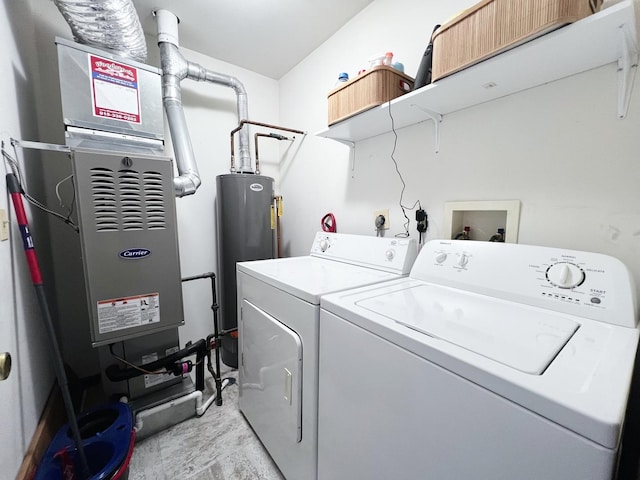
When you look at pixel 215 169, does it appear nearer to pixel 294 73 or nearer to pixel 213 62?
pixel 213 62

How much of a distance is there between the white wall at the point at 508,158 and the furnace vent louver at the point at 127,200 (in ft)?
3.86

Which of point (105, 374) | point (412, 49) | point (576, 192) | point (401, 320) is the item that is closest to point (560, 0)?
point (576, 192)

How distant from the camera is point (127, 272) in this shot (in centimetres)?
127

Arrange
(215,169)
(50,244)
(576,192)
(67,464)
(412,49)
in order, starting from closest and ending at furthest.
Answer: (576,192) < (67,464) < (412,49) < (50,244) < (215,169)

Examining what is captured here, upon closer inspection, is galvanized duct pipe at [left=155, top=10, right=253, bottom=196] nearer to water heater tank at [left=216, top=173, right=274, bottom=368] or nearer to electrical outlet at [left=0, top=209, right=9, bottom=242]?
water heater tank at [left=216, top=173, right=274, bottom=368]

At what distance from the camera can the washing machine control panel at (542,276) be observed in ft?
2.31

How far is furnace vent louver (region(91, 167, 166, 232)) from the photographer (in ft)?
3.89

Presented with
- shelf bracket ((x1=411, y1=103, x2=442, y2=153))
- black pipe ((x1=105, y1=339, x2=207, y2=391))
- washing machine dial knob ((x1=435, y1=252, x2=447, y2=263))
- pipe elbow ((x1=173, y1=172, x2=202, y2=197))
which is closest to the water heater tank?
pipe elbow ((x1=173, y1=172, x2=202, y2=197))

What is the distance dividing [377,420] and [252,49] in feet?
8.60

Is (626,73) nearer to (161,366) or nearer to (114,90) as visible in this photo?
(114,90)

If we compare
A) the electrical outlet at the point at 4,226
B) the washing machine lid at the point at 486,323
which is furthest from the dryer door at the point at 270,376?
the electrical outlet at the point at 4,226

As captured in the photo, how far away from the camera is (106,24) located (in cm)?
129

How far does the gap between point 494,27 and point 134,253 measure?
5.68ft

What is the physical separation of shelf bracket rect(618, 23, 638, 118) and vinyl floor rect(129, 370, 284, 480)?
2.03 metres
